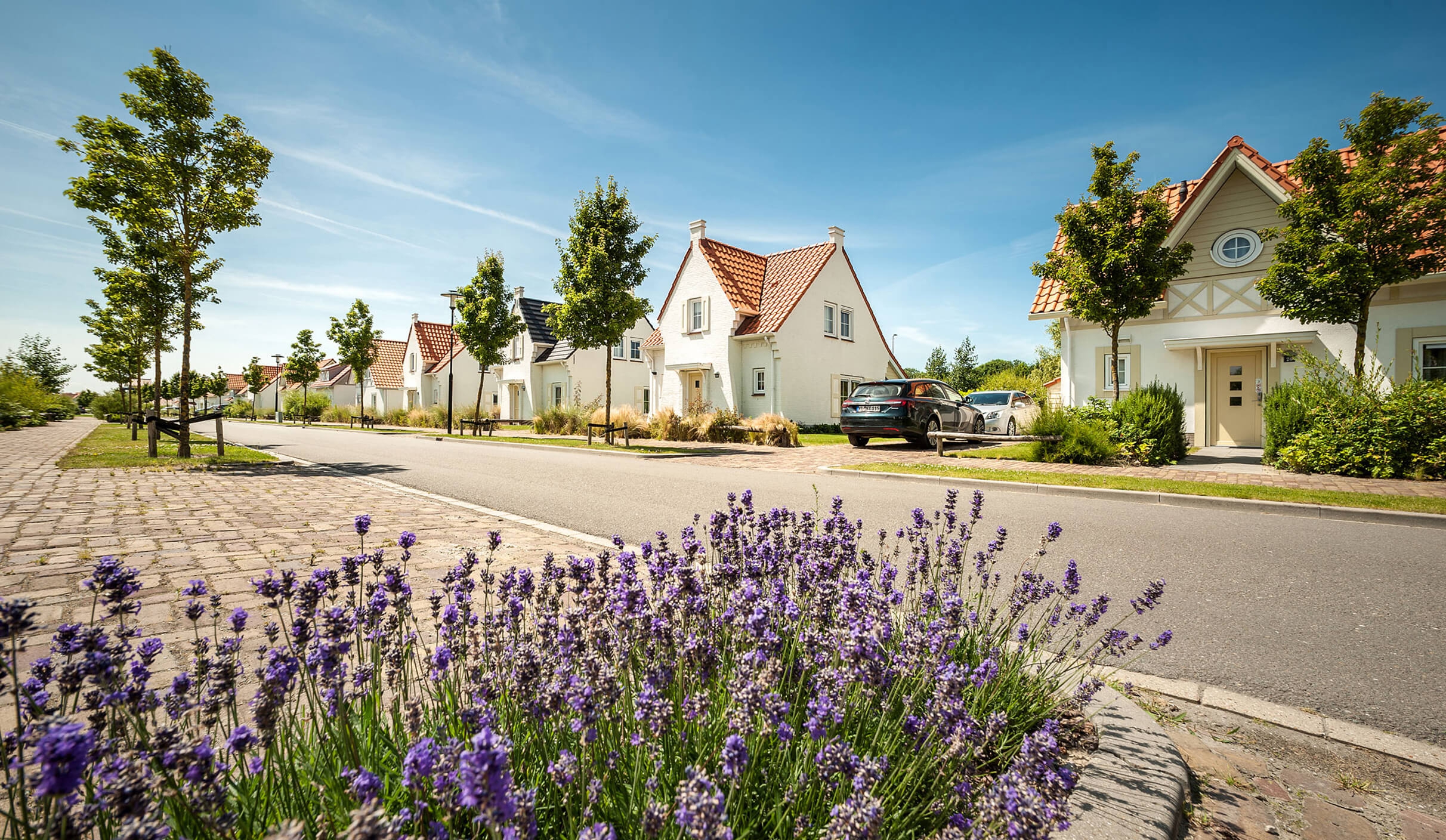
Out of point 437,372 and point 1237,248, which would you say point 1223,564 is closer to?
point 1237,248

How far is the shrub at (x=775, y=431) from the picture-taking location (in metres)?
20.4

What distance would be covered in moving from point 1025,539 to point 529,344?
37809 mm

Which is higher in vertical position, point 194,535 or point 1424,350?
point 1424,350

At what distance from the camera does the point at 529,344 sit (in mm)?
A: 40031

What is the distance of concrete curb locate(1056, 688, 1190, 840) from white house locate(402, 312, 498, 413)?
145 feet

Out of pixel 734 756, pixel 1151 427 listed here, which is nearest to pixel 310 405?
pixel 1151 427

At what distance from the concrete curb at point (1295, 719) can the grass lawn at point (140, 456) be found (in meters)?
16.4

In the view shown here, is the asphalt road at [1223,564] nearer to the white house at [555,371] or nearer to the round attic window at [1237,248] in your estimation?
the round attic window at [1237,248]

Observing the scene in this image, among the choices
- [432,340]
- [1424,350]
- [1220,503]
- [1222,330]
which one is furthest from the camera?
[432,340]

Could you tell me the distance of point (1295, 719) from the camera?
2.90 metres

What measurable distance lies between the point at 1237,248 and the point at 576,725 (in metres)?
22.4

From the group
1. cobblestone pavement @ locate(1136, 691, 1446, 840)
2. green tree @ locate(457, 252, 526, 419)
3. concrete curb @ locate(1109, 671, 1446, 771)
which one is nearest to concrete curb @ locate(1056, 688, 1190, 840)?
cobblestone pavement @ locate(1136, 691, 1446, 840)

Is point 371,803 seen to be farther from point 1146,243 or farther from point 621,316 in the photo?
point 621,316

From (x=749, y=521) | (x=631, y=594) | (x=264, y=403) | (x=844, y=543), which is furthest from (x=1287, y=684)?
(x=264, y=403)
